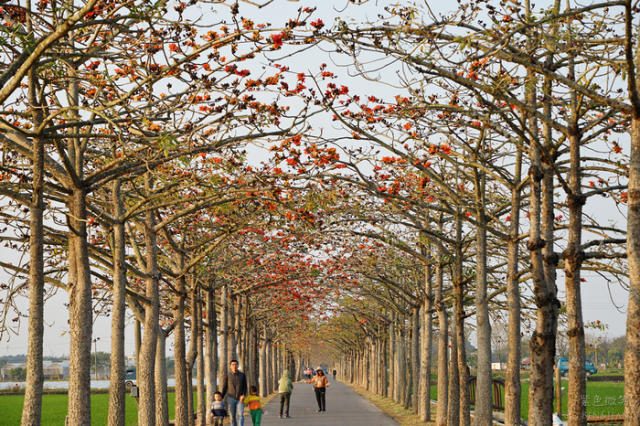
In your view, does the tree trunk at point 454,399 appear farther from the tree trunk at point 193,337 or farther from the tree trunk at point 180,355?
the tree trunk at point 193,337

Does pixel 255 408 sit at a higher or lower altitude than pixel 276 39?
lower

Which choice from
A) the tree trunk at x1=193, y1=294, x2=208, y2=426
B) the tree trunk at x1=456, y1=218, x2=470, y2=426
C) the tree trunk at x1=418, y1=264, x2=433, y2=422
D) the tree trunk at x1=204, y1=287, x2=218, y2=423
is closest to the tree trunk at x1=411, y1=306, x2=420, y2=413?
the tree trunk at x1=418, y1=264, x2=433, y2=422

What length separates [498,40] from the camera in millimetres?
7688

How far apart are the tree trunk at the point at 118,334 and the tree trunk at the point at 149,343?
1345mm

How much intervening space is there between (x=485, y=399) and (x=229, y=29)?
8.44 meters

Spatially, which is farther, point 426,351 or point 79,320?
point 426,351

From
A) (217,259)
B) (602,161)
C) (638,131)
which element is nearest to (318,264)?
(217,259)

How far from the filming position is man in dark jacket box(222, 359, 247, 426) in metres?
17.2

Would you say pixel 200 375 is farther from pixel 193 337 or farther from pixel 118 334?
pixel 118 334

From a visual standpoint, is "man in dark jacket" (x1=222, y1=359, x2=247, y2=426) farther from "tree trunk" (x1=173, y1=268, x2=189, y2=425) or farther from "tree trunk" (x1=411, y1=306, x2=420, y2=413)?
"tree trunk" (x1=411, y1=306, x2=420, y2=413)

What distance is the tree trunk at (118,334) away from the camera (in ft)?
40.9

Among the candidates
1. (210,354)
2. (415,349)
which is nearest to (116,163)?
(210,354)

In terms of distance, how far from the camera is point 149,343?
14.2 m

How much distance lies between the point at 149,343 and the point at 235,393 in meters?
3.74
